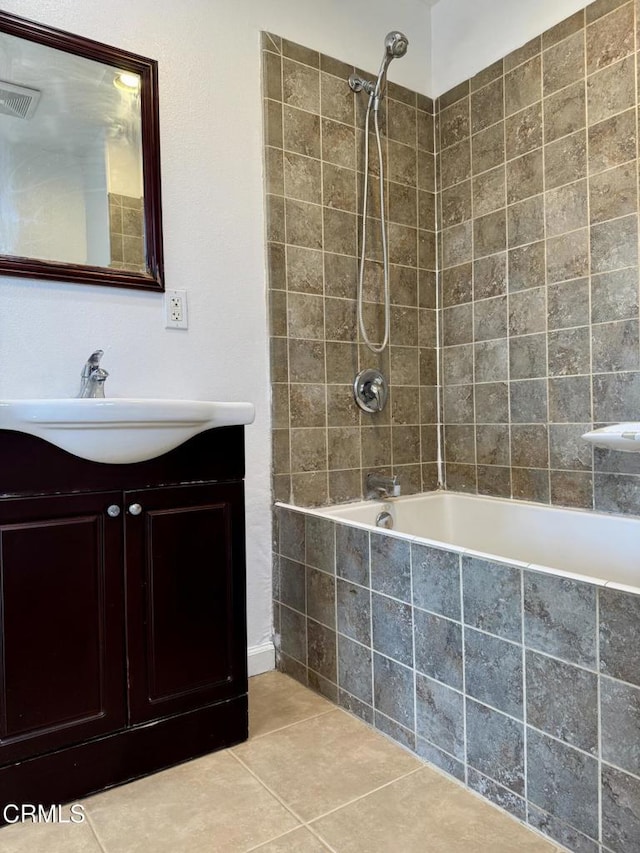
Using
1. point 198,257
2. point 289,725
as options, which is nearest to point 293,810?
point 289,725

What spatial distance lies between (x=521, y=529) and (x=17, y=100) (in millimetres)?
1996

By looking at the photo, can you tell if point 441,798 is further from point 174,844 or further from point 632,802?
point 174,844

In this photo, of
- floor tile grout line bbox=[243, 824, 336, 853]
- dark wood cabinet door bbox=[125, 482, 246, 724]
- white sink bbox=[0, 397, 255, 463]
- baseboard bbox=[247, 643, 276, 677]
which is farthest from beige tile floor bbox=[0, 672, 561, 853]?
white sink bbox=[0, 397, 255, 463]

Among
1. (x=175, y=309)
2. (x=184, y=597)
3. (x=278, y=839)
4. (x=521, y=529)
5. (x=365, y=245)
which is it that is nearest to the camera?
(x=278, y=839)

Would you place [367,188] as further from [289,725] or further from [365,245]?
[289,725]

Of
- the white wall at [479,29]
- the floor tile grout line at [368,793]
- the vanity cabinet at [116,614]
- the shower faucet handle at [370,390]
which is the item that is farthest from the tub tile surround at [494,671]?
the white wall at [479,29]

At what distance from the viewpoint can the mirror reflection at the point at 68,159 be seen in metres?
1.51

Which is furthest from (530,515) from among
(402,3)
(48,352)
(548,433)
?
(402,3)

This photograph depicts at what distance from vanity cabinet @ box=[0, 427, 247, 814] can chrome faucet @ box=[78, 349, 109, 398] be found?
318mm

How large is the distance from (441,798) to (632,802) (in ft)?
1.37

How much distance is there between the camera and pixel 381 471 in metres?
2.17

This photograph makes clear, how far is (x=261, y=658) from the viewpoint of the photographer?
1919mm

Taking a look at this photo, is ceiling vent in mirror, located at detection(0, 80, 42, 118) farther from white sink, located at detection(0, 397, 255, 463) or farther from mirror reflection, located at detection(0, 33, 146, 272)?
white sink, located at detection(0, 397, 255, 463)

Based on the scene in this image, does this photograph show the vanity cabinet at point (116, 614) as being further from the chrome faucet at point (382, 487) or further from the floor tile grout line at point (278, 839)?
the chrome faucet at point (382, 487)
